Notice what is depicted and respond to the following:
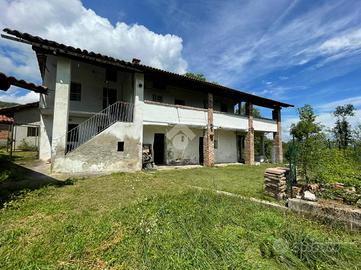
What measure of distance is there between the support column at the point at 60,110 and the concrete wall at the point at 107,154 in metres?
0.50

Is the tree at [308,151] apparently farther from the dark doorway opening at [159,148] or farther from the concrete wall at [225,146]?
the concrete wall at [225,146]

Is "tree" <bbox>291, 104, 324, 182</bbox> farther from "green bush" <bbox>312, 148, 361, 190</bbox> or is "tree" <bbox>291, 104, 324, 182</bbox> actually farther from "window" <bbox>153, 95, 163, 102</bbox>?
"window" <bbox>153, 95, 163, 102</bbox>

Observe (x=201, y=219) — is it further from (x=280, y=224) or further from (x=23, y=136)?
(x=23, y=136)

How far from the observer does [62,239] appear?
11.2ft

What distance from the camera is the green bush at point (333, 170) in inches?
254

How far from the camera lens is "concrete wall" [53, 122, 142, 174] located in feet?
31.0

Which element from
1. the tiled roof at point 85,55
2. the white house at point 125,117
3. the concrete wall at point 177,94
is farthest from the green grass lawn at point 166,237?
the concrete wall at point 177,94

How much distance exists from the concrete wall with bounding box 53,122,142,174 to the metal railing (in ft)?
2.40

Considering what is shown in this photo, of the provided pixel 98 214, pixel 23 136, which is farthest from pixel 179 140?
pixel 23 136

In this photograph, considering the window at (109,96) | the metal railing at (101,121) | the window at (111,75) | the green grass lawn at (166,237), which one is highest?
the window at (111,75)

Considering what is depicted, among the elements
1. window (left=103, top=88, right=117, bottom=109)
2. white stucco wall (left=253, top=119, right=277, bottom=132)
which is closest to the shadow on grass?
window (left=103, top=88, right=117, bottom=109)

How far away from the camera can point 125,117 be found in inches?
463

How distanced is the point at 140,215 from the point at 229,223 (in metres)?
1.86

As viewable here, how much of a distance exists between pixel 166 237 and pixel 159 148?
11312 mm
